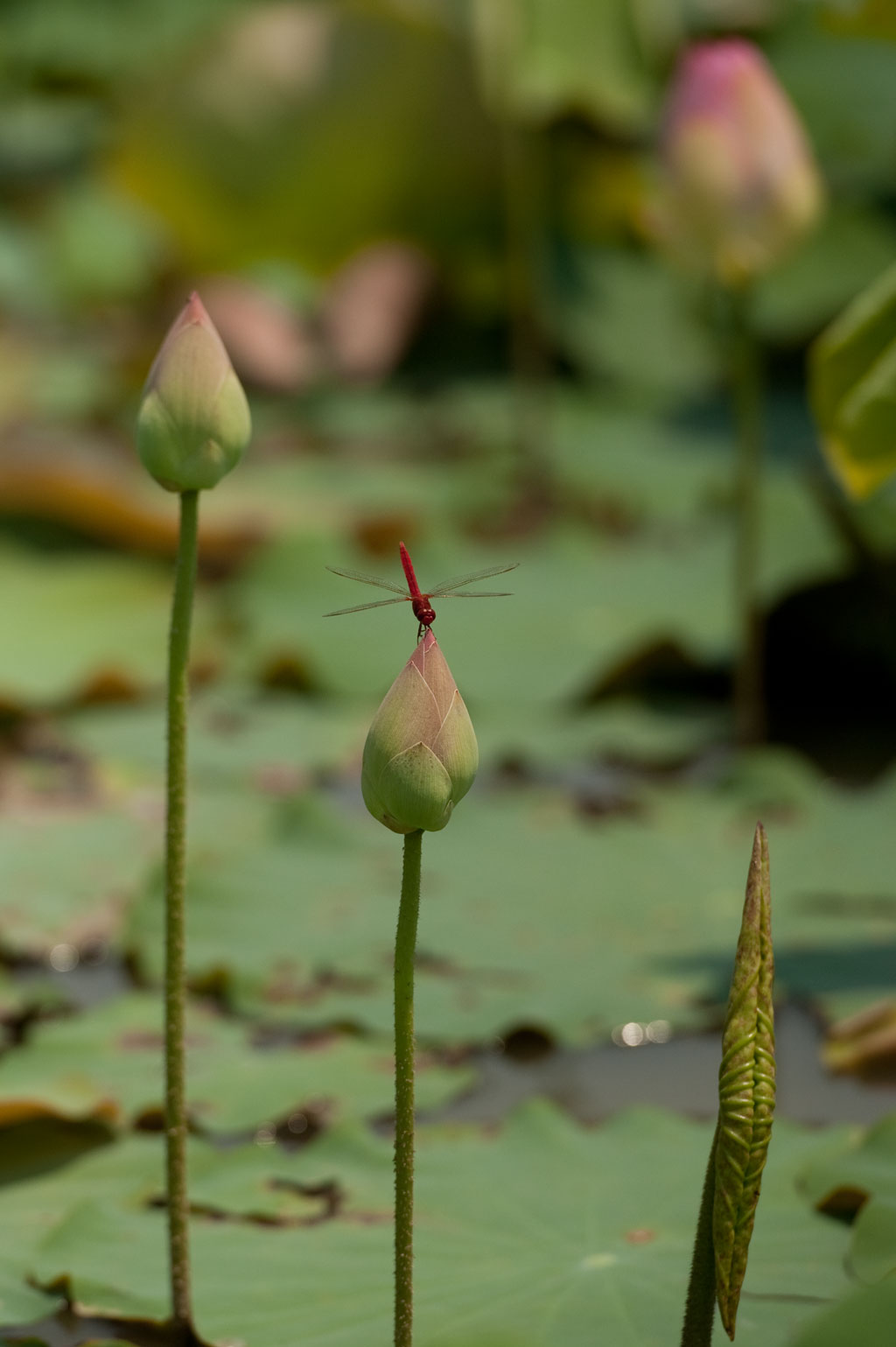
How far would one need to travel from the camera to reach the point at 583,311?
3.34m

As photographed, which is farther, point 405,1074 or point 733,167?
point 733,167

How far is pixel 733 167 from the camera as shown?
1.82 meters

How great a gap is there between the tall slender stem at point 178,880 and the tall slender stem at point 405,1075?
168 mm

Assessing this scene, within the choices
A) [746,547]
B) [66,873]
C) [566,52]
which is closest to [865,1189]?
[66,873]

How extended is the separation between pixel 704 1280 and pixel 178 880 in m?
0.32

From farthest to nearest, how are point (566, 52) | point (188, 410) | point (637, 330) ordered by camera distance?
point (637, 330) < point (566, 52) < point (188, 410)

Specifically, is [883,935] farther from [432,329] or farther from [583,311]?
[432,329]

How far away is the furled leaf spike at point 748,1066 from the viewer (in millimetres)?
681

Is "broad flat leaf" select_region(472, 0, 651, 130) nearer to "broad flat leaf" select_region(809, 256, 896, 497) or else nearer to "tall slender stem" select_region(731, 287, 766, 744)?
"tall slender stem" select_region(731, 287, 766, 744)

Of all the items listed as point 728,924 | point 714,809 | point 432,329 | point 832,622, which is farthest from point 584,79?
point 728,924

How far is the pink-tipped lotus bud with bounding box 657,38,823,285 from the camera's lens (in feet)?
5.90

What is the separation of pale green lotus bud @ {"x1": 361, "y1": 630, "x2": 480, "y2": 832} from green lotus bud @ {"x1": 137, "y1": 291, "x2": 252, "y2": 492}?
184mm

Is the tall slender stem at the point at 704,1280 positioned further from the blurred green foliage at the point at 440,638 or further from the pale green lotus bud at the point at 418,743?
the pale green lotus bud at the point at 418,743

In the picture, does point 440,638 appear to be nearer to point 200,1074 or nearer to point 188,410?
point 200,1074
